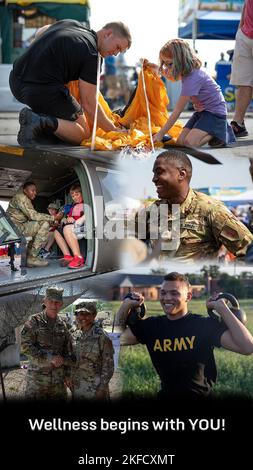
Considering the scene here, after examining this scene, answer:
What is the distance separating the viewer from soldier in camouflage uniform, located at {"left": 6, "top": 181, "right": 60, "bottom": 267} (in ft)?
7.42

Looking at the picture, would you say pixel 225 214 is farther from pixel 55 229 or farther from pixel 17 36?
pixel 17 36

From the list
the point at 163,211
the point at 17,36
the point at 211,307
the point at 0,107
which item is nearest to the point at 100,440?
the point at 211,307

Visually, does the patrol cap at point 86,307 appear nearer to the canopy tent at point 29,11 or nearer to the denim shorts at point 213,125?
the denim shorts at point 213,125

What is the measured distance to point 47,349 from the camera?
2.25m

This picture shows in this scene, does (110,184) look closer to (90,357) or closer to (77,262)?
(77,262)

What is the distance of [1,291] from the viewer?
2.20m

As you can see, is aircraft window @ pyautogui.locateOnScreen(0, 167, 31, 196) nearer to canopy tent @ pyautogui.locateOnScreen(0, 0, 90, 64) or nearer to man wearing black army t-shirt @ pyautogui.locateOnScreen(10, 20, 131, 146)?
man wearing black army t-shirt @ pyautogui.locateOnScreen(10, 20, 131, 146)

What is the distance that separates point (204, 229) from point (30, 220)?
464mm

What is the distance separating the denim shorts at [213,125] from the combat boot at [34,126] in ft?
1.53

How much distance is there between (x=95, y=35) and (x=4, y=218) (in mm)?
968

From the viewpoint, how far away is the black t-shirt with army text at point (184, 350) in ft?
7.13

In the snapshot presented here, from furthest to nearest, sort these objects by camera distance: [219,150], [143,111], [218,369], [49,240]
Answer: [143,111]
[219,150]
[49,240]
[218,369]

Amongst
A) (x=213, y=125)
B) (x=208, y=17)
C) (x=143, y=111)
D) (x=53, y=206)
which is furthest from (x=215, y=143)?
(x=208, y=17)

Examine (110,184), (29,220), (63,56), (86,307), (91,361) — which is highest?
(63,56)
